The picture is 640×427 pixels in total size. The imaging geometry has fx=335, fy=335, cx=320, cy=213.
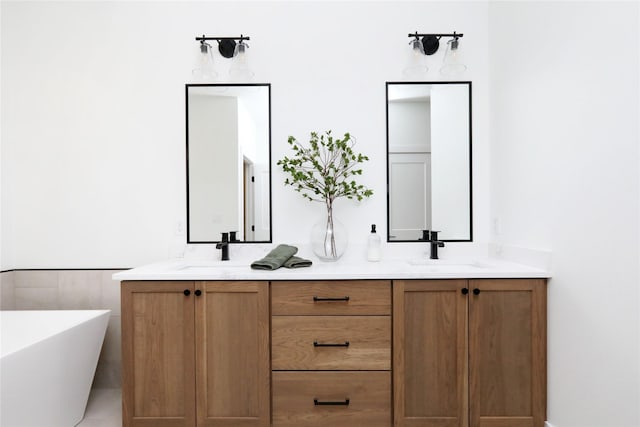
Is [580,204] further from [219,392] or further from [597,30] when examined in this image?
[219,392]

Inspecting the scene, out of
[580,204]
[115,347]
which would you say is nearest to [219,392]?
[115,347]

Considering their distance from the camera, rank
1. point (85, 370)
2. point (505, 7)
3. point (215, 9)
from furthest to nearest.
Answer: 1. point (215, 9)
2. point (505, 7)
3. point (85, 370)

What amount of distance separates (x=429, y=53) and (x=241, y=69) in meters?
1.25

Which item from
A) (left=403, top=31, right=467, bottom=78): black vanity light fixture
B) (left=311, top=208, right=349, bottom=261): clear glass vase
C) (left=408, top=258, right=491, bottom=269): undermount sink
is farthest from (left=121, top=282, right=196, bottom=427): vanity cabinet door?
(left=403, top=31, right=467, bottom=78): black vanity light fixture

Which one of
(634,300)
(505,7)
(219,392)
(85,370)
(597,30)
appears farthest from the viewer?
(505,7)

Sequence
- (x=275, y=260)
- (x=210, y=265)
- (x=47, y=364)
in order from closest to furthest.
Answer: (x=47, y=364) < (x=275, y=260) < (x=210, y=265)

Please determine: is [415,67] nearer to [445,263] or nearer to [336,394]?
[445,263]

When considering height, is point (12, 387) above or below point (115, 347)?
above

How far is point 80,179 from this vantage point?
2270 millimetres

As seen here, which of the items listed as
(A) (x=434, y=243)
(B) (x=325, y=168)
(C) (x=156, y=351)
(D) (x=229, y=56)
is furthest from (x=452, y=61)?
(C) (x=156, y=351)

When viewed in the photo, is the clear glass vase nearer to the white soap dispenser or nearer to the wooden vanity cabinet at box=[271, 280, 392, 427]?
the white soap dispenser

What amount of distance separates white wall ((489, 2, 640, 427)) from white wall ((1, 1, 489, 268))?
1.44 feet

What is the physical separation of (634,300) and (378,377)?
3.58 feet

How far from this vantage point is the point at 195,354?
1.68m
